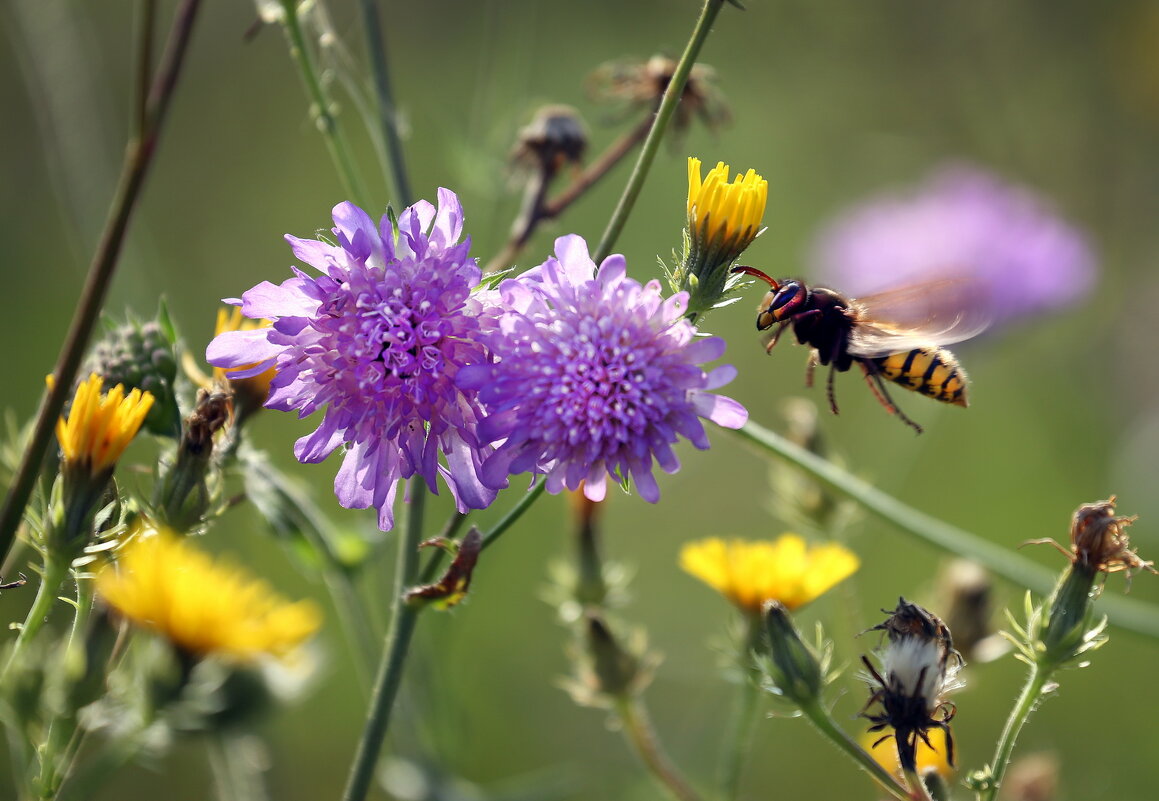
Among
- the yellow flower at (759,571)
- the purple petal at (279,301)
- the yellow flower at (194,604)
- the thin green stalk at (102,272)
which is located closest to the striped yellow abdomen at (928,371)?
the yellow flower at (759,571)

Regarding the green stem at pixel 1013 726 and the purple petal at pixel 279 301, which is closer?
the green stem at pixel 1013 726

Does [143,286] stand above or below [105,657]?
above

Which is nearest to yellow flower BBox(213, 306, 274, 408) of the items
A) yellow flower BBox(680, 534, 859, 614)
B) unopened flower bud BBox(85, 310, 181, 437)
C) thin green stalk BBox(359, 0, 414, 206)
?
unopened flower bud BBox(85, 310, 181, 437)

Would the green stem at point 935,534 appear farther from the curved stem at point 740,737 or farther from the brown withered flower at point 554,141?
the brown withered flower at point 554,141

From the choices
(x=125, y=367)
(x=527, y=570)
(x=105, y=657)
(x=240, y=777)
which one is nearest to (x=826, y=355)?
(x=125, y=367)

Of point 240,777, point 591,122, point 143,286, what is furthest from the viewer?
point 591,122

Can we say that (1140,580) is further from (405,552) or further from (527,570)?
(405,552)

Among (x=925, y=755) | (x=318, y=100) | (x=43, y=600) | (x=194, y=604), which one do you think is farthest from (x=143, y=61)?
(x=925, y=755)
